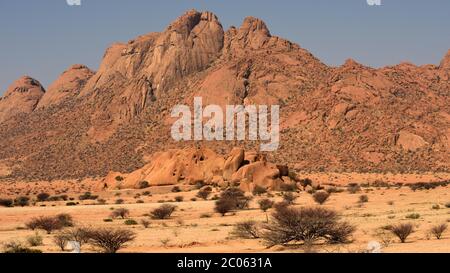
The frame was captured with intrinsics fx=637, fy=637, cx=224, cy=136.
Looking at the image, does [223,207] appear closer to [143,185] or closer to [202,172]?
[202,172]

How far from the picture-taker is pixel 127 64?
147 meters

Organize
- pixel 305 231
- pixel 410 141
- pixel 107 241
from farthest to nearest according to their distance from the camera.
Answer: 1. pixel 410 141
2. pixel 305 231
3. pixel 107 241

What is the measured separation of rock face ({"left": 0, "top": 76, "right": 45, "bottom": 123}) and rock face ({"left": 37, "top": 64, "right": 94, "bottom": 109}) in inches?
225

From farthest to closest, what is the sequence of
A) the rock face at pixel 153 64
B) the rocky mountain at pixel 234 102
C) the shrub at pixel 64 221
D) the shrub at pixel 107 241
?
the rock face at pixel 153 64 → the rocky mountain at pixel 234 102 → the shrub at pixel 64 221 → the shrub at pixel 107 241

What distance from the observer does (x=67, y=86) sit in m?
164

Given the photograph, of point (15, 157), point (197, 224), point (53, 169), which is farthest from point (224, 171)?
point (15, 157)

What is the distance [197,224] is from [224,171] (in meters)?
32.9

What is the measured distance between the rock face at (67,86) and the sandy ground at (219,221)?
95980 mm

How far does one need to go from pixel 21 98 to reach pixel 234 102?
80505 millimetres

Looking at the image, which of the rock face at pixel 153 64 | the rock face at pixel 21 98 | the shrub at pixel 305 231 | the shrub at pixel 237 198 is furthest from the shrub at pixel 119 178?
the rock face at pixel 21 98

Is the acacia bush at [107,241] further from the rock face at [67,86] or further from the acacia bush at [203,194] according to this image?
the rock face at [67,86]

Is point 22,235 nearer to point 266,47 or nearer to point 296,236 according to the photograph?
point 296,236

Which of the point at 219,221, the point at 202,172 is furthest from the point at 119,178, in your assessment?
the point at 219,221

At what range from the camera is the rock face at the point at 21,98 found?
167 metres
